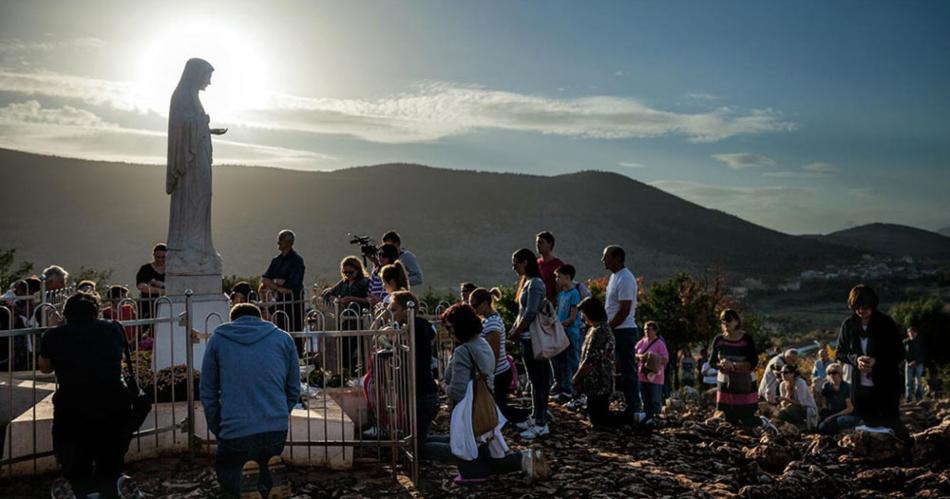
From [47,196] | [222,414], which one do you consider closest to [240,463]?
[222,414]

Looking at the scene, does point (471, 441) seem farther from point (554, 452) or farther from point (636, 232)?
point (636, 232)

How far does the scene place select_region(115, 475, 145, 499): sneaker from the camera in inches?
241

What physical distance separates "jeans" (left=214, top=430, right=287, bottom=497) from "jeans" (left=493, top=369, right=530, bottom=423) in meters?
3.10

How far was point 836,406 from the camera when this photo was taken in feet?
35.1

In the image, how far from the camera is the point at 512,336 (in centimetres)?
887

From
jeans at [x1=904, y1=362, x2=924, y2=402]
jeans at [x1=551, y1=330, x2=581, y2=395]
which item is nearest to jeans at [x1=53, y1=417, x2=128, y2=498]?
jeans at [x1=551, y1=330, x2=581, y2=395]

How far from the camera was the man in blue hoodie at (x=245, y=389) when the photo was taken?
549 centimetres

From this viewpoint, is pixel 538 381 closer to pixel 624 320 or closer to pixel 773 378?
pixel 624 320

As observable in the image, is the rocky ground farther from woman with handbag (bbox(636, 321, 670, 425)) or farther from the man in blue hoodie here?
the man in blue hoodie

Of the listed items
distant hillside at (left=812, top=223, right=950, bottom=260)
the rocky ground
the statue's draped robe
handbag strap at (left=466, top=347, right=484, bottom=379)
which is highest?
distant hillside at (left=812, top=223, right=950, bottom=260)

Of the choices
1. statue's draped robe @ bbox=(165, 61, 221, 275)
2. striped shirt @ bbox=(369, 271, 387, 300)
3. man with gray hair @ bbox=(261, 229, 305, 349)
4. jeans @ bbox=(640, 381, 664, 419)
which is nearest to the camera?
jeans @ bbox=(640, 381, 664, 419)

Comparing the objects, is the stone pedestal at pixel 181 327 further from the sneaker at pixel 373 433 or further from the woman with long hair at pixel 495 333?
the woman with long hair at pixel 495 333

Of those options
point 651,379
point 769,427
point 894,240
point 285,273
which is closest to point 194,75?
point 285,273

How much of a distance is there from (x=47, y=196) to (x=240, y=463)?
3635 inches
